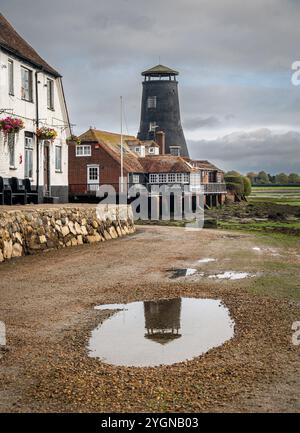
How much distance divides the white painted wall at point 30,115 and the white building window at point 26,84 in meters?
0.20

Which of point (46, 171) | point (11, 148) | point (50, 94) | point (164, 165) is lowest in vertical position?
point (46, 171)

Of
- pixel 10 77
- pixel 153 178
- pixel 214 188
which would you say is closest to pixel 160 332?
pixel 10 77

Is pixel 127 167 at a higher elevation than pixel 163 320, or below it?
higher

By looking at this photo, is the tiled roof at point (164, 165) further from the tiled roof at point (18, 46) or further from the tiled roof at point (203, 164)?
the tiled roof at point (18, 46)

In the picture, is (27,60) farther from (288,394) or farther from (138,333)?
(288,394)

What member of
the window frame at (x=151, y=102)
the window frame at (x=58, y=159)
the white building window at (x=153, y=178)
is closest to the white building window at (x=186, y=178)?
the white building window at (x=153, y=178)

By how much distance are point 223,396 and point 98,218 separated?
58.8 feet

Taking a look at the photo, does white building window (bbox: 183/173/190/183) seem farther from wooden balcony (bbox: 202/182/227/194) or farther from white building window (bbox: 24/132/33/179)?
white building window (bbox: 24/132/33/179)

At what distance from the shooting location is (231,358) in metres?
8.17

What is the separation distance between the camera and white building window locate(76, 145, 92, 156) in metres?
65.9

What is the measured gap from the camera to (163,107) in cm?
9100

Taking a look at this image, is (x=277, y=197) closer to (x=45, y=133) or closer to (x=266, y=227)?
(x=266, y=227)

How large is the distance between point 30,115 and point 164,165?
42.9m
